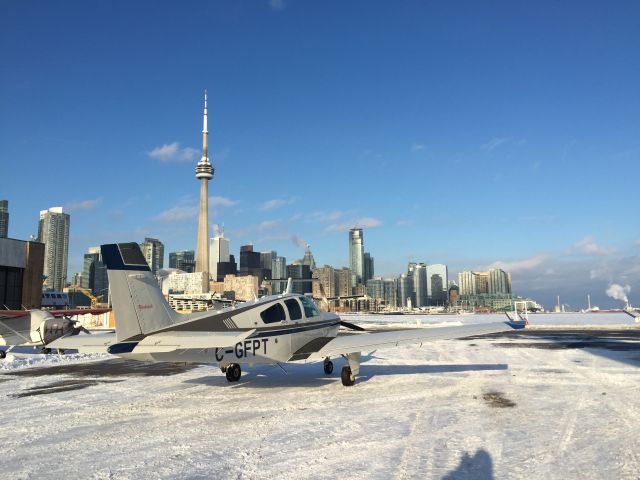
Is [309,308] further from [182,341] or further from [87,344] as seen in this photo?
[87,344]

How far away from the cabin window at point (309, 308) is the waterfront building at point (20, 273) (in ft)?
132

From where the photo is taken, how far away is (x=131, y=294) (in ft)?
Answer: 38.3

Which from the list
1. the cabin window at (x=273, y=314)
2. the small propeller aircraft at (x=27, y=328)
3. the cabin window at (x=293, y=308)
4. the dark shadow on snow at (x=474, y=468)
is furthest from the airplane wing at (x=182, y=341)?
the small propeller aircraft at (x=27, y=328)

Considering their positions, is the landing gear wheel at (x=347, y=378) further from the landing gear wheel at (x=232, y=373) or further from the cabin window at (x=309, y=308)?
the landing gear wheel at (x=232, y=373)

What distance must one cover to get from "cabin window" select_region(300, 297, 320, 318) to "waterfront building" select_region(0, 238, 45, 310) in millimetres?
40339

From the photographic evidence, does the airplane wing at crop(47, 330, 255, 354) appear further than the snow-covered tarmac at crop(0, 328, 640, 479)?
Yes

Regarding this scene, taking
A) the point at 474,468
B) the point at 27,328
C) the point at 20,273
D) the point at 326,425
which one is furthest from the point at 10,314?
the point at 20,273

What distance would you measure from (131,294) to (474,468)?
29.0ft

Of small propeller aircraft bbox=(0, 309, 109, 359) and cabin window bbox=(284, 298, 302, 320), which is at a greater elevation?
cabin window bbox=(284, 298, 302, 320)

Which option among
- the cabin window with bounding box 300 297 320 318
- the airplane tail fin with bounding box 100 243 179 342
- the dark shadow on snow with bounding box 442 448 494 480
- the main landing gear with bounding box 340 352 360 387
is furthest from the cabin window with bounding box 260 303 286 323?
the dark shadow on snow with bounding box 442 448 494 480

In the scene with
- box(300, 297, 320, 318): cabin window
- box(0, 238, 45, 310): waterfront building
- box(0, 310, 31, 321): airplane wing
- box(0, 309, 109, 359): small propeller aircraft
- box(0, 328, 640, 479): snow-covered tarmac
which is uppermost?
box(0, 238, 45, 310): waterfront building

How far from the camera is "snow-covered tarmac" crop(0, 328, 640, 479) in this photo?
6.50m

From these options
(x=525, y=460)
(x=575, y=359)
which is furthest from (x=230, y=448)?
(x=575, y=359)

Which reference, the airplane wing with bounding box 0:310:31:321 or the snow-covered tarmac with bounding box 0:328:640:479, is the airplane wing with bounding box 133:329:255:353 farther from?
the airplane wing with bounding box 0:310:31:321
